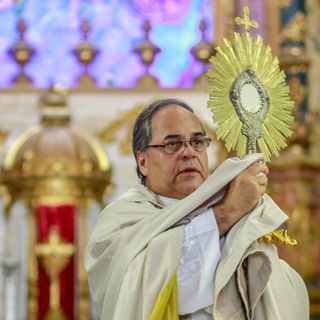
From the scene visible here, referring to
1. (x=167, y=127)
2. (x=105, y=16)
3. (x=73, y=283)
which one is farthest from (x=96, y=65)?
(x=167, y=127)

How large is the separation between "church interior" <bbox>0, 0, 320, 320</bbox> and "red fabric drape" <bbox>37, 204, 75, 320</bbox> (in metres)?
0.01

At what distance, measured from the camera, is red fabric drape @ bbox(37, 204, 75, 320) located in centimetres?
830

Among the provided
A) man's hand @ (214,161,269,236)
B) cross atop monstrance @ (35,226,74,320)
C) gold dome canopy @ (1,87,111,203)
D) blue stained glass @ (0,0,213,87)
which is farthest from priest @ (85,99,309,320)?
blue stained glass @ (0,0,213,87)

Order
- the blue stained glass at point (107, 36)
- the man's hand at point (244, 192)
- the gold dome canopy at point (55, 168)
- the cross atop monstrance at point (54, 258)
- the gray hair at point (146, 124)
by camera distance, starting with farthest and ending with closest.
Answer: the blue stained glass at point (107, 36) < the gold dome canopy at point (55, 168) < the cross atop monstrance at point (54, 258) < the gray hair at point (146, 124) < the man's hand at point (244, 192)

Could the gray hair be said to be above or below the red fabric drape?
above

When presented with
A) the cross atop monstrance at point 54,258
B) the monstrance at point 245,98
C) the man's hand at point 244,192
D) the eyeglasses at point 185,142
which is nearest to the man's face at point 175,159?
the eyeglasses at point 185,142

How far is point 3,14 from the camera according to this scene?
32.0 feet

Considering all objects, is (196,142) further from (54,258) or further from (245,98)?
(54,258)

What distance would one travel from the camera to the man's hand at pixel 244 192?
2.59 meters

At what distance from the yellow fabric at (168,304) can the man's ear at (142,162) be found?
21.8 inches

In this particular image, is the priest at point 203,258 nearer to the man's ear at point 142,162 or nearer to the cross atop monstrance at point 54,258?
the man's ear at point 142,162

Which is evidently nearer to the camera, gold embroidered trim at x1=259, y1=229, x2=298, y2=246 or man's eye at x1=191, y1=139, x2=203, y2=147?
gold embroidered trim at x1=259, y1=229, x2=298, y2=246

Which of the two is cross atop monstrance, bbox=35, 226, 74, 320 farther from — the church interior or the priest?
the priest

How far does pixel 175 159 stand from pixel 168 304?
1.69ft
